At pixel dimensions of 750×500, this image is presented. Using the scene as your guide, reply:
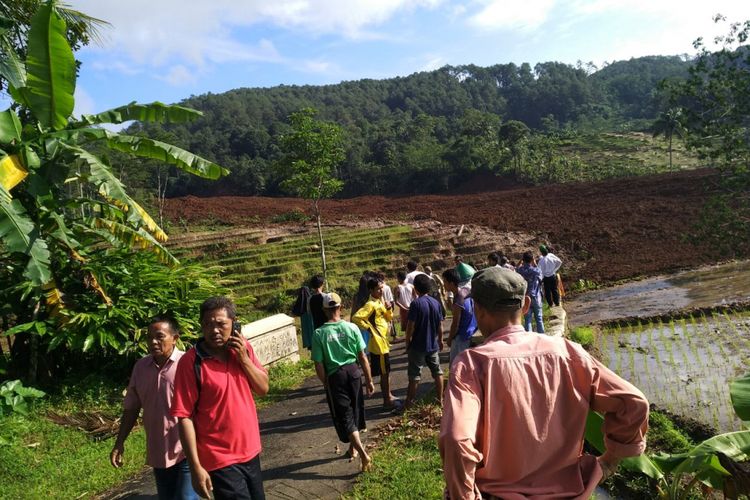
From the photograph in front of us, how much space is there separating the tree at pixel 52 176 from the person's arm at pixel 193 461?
4.04m

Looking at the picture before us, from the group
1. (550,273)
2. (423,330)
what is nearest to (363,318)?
(423,330)

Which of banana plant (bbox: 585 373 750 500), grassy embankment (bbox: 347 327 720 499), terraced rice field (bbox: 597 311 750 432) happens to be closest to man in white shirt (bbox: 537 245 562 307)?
terraced rice field (bbox: 597 311 750 432)

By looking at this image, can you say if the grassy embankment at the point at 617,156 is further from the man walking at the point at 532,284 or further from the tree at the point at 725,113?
the man walking at the point at 532,284

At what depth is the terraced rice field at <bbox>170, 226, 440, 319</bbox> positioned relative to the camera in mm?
18719

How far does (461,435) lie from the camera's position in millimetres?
1874

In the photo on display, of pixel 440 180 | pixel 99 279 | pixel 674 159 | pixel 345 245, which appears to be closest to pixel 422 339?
pixel 99 279

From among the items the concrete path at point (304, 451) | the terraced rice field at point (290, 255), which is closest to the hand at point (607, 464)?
the concrete path at point (304, 451)

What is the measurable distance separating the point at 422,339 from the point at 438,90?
4387 inches

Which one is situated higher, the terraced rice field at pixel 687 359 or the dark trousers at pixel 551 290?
the dark trousers at pixel 551 290

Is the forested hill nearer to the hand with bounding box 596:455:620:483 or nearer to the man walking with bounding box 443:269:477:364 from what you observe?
the man walking with bounding box 443:269:477:364

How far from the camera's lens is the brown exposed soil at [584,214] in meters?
20.1

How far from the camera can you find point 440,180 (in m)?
47.8

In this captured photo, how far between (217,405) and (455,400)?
1652mm

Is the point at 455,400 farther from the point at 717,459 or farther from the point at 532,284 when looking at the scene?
the point at 532,284
